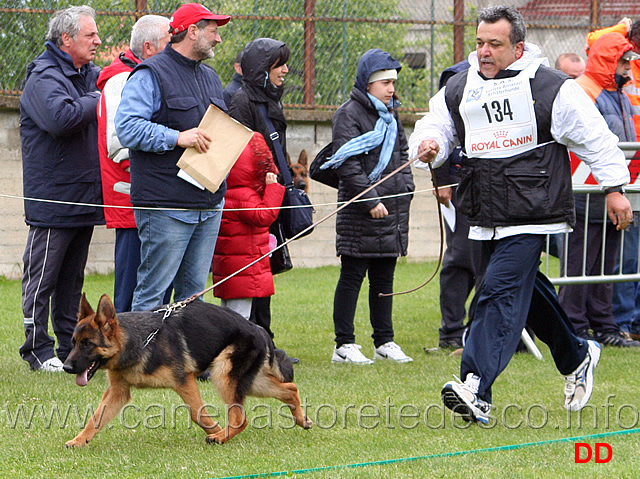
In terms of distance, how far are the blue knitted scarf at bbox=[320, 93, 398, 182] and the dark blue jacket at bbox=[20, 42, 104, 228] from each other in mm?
1669

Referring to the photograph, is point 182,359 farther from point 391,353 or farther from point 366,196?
point 391,353

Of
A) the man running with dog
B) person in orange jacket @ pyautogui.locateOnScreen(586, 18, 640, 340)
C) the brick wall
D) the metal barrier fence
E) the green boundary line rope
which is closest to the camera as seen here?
the green boundary line rope

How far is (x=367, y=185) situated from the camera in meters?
6.89

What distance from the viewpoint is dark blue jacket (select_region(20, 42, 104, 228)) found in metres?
6.31

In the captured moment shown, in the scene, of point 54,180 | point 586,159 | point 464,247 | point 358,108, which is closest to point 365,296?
point 464,247

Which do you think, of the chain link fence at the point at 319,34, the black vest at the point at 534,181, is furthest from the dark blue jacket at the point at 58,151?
the chain link fence at the point at 319,34

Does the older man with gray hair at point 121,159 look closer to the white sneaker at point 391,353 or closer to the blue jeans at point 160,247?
the blue jeans at point 160,247

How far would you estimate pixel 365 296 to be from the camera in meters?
10.5

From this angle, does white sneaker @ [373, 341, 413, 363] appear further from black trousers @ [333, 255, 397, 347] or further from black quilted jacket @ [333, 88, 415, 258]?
black quilted jacket @ [333, 88, 415, 258]

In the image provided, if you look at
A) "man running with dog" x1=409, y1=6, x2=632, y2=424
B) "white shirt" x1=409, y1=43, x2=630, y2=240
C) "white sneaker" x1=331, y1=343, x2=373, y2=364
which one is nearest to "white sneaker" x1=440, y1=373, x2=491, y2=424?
"man running with dog" x1=409, y1=6, x2=632, y2=424

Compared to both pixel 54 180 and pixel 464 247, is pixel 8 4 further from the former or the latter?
pixel 464 247

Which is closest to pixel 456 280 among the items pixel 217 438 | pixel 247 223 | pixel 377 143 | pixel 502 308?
pixel 377 143

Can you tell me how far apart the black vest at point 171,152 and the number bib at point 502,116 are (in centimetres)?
161

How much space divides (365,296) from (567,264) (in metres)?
3.08
